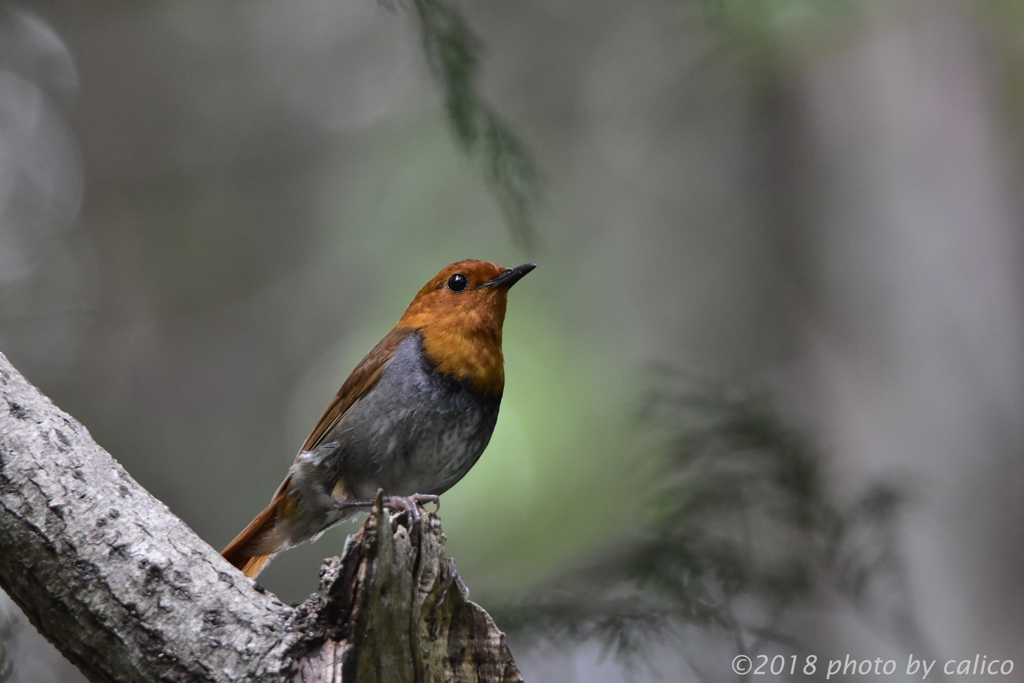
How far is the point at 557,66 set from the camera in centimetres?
842

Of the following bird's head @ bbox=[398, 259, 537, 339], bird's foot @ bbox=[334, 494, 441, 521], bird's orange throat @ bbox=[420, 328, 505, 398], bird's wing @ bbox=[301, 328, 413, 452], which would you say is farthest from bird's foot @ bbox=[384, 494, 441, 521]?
bird's head @ bbox=[398, 259, 537, 339]

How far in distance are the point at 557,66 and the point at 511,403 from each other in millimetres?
3759

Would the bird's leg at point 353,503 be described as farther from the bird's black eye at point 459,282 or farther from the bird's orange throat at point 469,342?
the bird's black eye at point 459,282

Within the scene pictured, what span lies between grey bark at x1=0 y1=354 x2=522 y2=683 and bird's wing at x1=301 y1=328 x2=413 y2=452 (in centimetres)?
125

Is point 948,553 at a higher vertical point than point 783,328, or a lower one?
lower

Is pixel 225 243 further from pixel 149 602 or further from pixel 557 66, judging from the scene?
pixel 149 602

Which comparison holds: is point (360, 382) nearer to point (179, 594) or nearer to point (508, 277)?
point (508, 277)

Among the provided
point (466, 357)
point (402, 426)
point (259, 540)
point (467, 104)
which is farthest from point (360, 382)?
point (467, 104)

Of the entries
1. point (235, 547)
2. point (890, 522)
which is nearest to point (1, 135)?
point (235, 547)

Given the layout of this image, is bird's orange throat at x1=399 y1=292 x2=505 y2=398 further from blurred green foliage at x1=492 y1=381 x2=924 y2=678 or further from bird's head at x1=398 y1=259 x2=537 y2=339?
blurred green foliage at x1=492 y1=381 x2=924 y2=678

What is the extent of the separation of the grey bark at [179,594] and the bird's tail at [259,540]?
110cm

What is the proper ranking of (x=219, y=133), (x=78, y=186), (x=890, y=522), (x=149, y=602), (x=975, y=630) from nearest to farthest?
(x=149, y=602) → (x=890, y=522) → (x=975, y=630) → (x=78, y=186) → (x=219, y=133)

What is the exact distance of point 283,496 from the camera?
10.7 ft

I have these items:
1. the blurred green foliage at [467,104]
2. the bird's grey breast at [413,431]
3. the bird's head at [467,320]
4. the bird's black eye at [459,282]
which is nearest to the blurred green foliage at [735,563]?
the bird's grey breast at [413,431]
